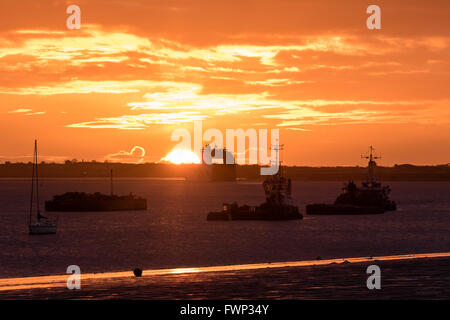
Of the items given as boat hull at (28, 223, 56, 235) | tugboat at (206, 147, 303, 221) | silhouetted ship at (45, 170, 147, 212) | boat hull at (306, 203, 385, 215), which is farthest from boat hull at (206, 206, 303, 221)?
silhouetted ship at (45, 170, 147, 212)

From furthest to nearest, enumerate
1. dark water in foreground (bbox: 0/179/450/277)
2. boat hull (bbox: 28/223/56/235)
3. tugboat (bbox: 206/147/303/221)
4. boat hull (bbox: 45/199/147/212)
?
boat hull (bbox: 45/199/147/212), tugboat (bbox: 206/147/303/221), boat hull (bbox: 28/223/56/235), dark water in foreground (bbox: 0/179/450/277)

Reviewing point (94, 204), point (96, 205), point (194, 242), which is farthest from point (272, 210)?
point (94, 204)

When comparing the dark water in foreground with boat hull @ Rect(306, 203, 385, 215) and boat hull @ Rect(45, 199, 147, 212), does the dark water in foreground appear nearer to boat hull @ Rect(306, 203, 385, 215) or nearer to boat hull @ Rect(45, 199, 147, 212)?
boat hull @ Rect(306, 203, 385, 215)

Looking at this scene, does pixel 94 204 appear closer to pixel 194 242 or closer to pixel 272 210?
pixel 272 210

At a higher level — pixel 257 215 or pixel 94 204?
pixel 94 204

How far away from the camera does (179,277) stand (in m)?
29.3

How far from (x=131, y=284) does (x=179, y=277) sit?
272cm

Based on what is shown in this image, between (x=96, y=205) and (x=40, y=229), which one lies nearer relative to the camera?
(x=40, y=229)

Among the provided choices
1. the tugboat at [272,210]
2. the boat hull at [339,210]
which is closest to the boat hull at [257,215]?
the tugboat at [272,210]

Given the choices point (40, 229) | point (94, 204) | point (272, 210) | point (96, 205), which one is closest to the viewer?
point (40, 229)

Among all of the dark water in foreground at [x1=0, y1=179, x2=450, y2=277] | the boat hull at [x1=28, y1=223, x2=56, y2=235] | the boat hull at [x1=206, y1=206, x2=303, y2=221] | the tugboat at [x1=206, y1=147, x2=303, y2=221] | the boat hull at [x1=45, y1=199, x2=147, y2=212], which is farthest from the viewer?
the boat hull at [x1=45, y1=199, x2=147, y2=212]

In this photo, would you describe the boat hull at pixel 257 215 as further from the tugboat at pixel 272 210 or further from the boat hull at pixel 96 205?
the boat hull at pixel 96 205

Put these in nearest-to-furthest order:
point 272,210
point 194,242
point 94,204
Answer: point 194,242 < point 272,210 < point 94,204
